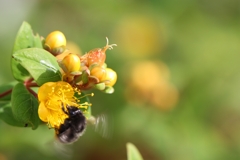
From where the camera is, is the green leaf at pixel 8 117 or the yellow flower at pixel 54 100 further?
the green leaf at pixel 8 117

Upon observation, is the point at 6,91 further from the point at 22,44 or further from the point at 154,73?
the point at 154,73

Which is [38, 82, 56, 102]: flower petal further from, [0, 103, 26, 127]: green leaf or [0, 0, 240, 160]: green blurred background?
[0, 0, 240, 160]: green blurred background

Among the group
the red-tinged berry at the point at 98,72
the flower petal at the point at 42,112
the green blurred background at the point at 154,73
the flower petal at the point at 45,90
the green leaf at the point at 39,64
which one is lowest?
the green blurred background at the point at 154,73

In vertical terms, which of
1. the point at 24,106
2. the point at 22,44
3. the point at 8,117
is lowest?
the point at 8,117

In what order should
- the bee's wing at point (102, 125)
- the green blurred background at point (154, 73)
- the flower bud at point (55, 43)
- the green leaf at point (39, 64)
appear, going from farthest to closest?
the green blurred background at point (154, 73) < the bee's wing at point (102, 125) < the flower bud at point (55, 43) < the green leaf at point (39, 64)

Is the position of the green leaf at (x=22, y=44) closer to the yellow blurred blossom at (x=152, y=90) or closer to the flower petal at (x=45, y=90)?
the flower petal at (x=45, y=90)

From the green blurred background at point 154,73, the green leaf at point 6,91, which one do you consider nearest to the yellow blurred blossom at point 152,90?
the green blurred background at point 154,73

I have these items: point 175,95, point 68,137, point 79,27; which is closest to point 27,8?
point 79,27

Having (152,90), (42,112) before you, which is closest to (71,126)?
(42,112)
